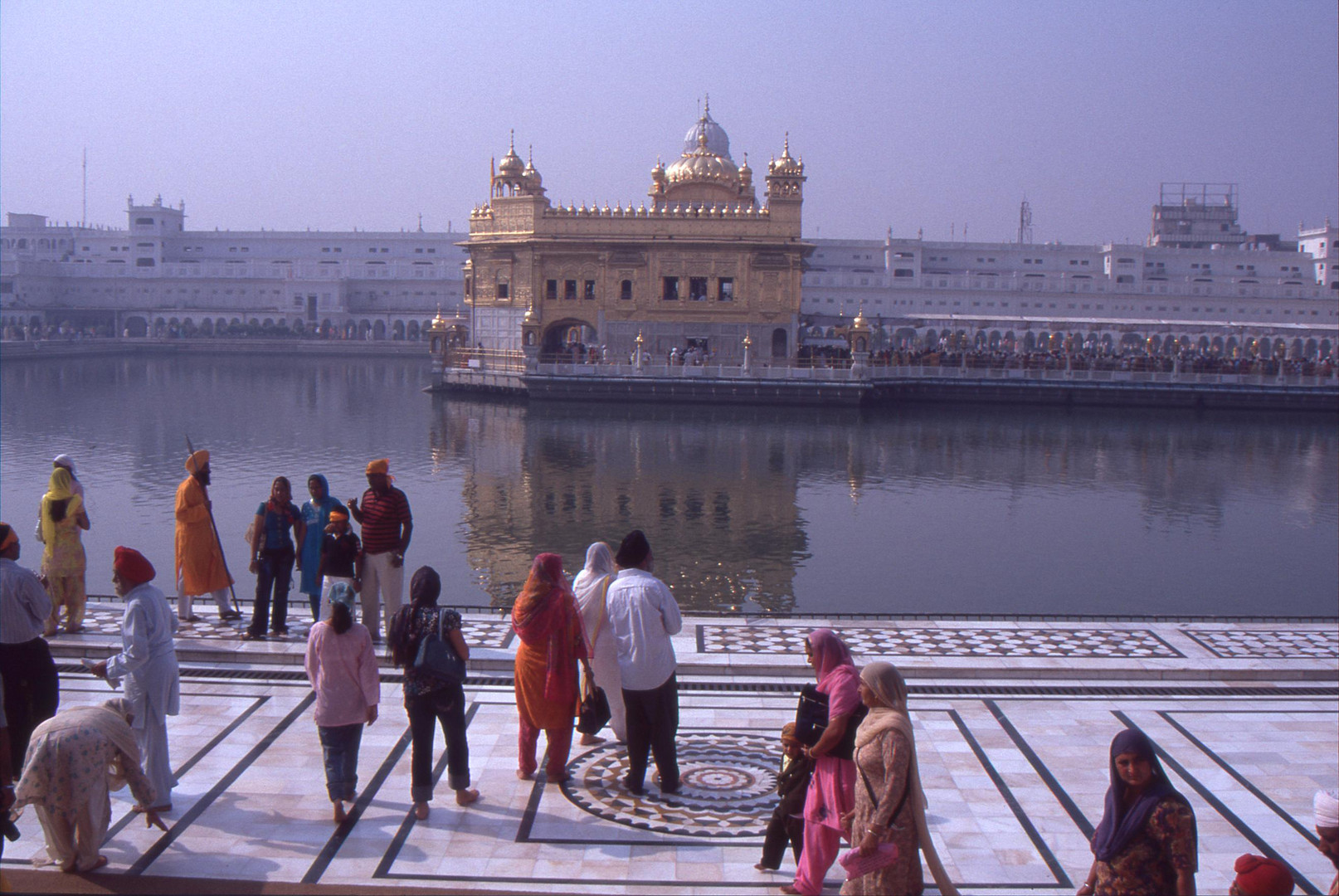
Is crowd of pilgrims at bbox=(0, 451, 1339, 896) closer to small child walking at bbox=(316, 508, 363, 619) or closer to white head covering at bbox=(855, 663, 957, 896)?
white head covering at bbox=(855, 663, 957, 896)

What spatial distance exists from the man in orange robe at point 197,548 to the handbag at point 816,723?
516cm

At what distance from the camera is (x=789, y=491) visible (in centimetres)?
1836

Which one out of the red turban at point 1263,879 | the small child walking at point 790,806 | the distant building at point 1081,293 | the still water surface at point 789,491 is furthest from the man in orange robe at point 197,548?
the distant building at point 1081,293

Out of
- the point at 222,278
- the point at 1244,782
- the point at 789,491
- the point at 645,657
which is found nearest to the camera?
the point at 645,657

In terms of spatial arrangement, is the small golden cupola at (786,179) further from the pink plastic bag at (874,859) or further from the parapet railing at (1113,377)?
the pink plastic bag at (874,859)

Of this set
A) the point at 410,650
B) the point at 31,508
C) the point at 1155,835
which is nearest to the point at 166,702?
the point at 410,650

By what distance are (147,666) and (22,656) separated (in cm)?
78

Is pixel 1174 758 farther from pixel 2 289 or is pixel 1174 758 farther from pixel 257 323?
pixel 2 289

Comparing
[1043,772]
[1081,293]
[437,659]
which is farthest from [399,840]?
[1081,293]

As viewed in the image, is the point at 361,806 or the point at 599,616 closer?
the point at 361,806

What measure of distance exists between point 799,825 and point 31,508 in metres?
14.9

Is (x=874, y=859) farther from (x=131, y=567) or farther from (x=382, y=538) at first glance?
(x=382, y=538)

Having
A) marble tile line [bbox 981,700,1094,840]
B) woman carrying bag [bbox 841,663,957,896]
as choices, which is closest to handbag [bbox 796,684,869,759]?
woman carrying bag [bbox 841,663,957,896]

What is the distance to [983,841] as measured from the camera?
5.10 meters
